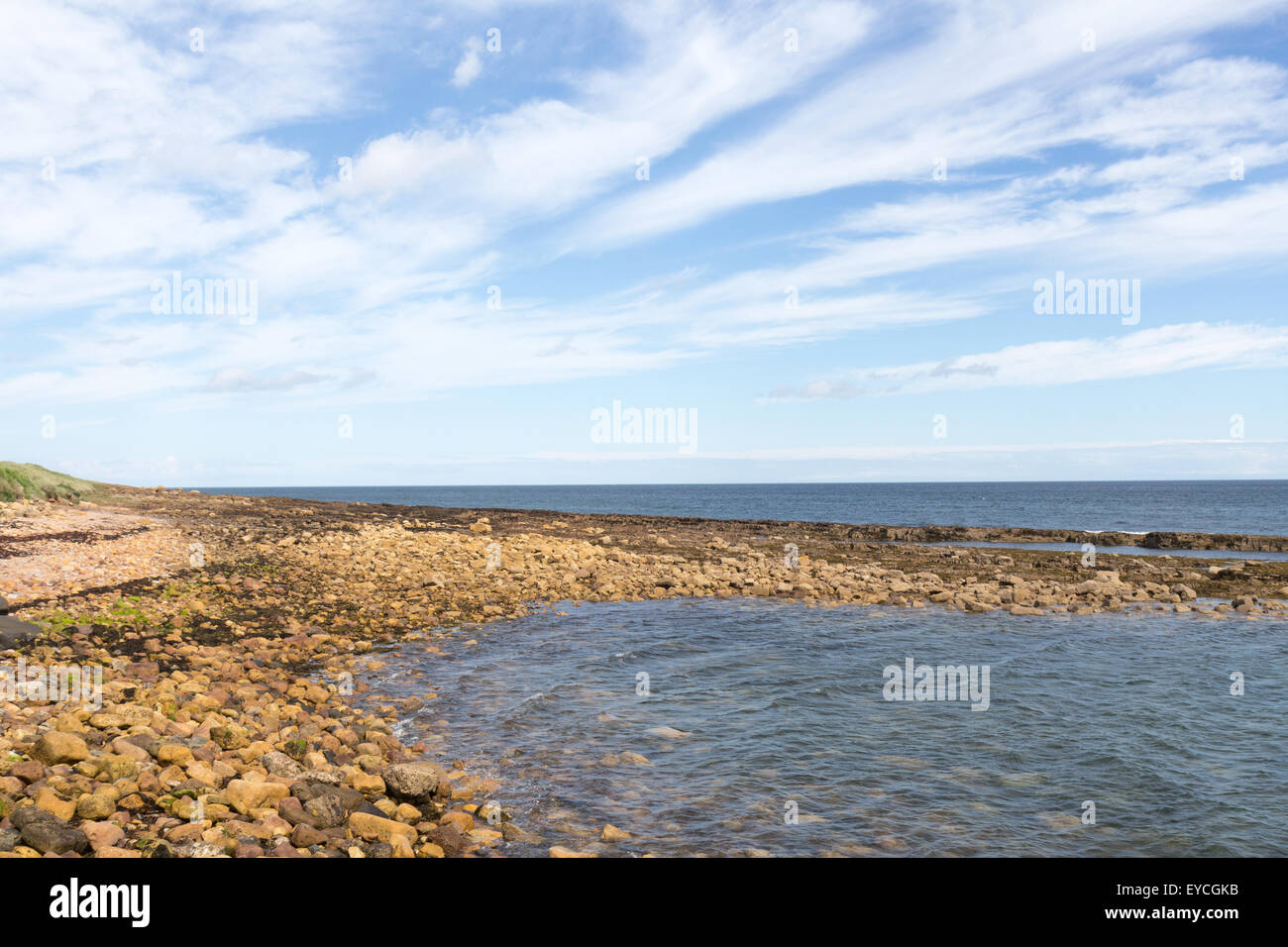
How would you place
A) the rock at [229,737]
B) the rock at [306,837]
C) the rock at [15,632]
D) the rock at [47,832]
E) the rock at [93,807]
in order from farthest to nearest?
the rock at [15,632]
the rock at [229,737]
the rock at [306,837]
the rock at [93,807]
the rock at [47,832]

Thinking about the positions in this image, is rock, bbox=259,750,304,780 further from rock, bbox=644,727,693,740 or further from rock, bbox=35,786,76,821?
rock, bbox=644,727,693,740

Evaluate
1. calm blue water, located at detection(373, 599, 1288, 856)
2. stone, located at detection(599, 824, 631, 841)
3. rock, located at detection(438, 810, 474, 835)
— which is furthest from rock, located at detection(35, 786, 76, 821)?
stone, located at detection(599, 824, 631, 841)

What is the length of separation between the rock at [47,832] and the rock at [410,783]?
309cm

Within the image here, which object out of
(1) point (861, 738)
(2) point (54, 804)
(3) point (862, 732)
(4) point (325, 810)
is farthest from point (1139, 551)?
(2) point (54, 804)

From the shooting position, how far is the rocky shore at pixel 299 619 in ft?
25.2

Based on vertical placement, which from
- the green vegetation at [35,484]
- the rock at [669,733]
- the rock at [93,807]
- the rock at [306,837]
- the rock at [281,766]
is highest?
the green vegetation at [35,484]

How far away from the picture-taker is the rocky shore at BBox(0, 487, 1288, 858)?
25.2 ft

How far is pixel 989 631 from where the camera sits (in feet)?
68.7

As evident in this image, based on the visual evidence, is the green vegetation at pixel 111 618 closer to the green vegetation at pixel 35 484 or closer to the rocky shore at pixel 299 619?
the rocky shore at pixel 299 619

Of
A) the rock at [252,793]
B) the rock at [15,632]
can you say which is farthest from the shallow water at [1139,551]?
the rock at [15,632]

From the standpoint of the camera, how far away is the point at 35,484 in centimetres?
4078

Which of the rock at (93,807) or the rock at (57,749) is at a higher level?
the rock at (57,749)

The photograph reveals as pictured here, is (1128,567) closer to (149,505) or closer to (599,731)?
(599,731)
